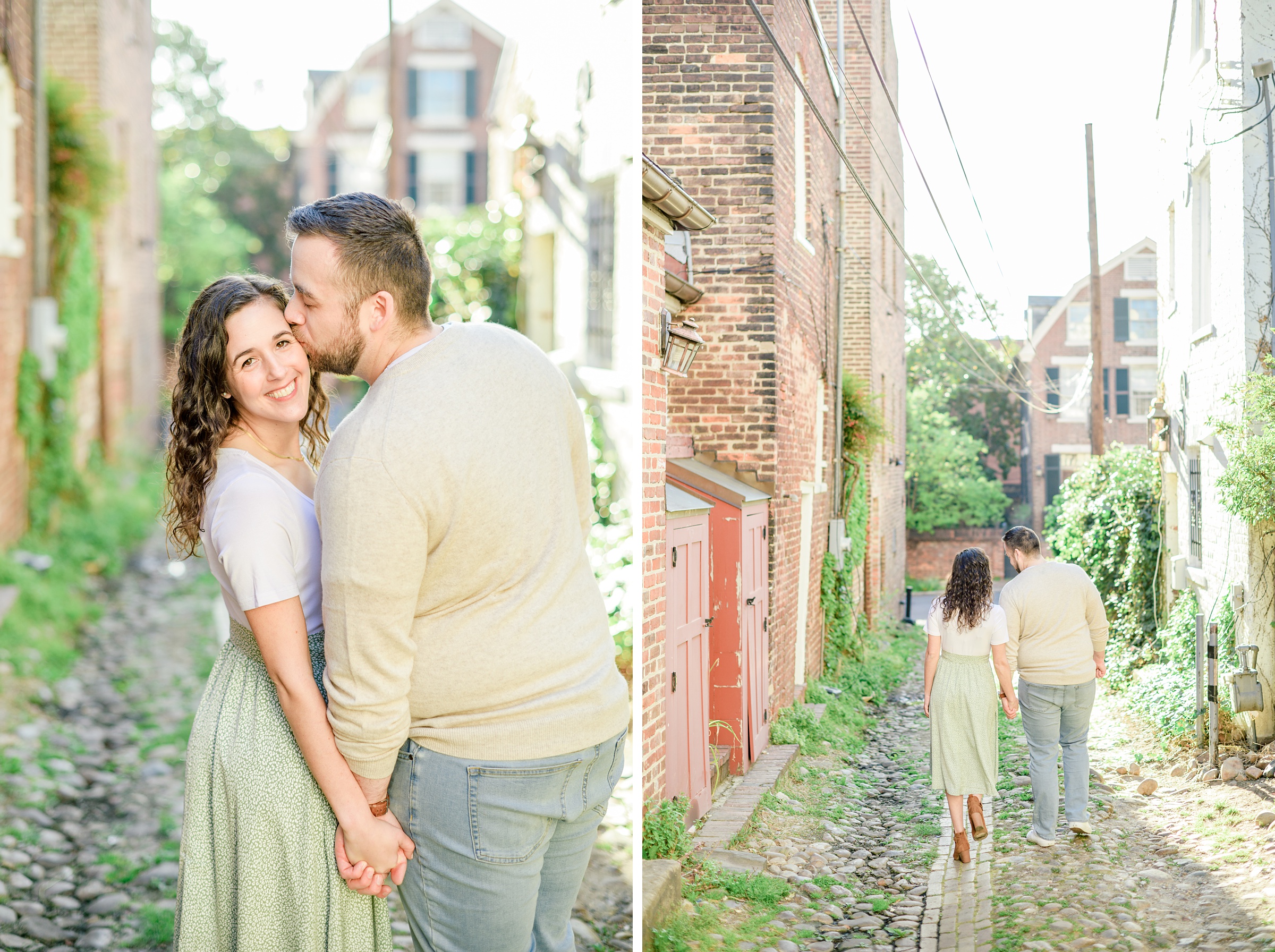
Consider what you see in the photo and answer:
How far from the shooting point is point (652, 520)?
2.71m

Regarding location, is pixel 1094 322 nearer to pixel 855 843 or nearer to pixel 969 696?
pixel 969 696

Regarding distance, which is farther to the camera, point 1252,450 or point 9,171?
point 9,171

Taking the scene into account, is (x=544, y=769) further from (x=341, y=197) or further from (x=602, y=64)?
(x=602, y=64)

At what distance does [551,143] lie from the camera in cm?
892

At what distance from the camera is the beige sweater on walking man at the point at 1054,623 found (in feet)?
8.16

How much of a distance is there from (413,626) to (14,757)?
4744 millimetres

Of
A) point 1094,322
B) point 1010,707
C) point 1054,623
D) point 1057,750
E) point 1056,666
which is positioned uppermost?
point 1094,322

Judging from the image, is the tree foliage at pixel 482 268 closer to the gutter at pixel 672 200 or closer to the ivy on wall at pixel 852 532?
the gutter at pixel 672 200

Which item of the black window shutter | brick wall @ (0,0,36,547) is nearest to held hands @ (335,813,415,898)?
the black window shutter

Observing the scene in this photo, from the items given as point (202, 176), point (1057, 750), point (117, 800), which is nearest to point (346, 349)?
point (1057, 750)

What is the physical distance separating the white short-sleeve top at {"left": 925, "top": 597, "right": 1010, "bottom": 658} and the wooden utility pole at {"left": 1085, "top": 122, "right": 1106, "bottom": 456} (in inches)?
19.7

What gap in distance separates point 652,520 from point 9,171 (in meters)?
4.93

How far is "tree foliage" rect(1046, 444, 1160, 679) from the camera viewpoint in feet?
8.02

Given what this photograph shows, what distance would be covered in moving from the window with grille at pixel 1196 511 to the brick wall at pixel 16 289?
19.4 ft
